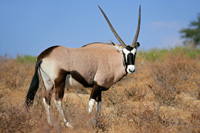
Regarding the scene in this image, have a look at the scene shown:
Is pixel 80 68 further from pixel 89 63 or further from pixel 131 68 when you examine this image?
pixel 131 68

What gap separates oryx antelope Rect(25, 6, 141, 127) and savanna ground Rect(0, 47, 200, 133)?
0.34 meters

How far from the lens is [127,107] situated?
16.6ft

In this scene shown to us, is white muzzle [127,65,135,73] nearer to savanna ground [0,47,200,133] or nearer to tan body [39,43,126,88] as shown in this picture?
tan body [39,43,126,88]

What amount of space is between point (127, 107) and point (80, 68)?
1.24 metres

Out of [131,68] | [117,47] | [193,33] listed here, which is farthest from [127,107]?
[193,33]

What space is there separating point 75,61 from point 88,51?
0.52m

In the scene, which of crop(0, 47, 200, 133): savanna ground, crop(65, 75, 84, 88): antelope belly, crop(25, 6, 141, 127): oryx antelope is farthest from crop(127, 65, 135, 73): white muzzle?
crop(65, 75, 84, 88): antelope belly

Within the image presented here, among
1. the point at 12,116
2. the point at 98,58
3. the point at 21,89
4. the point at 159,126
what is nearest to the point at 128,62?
the point at 98,58

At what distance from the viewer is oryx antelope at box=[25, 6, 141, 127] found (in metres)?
4.82

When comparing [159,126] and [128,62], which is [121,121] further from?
[128,62]

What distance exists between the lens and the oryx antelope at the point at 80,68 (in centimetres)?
482

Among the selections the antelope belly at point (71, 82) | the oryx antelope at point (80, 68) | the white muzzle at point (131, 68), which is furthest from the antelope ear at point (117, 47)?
the antelope belly at point (71, 82)

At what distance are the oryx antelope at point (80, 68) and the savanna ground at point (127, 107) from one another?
342 mm

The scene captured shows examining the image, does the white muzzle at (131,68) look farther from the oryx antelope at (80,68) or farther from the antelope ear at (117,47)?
the antelope ear at (117,47)
